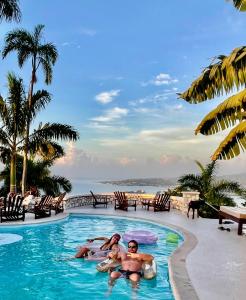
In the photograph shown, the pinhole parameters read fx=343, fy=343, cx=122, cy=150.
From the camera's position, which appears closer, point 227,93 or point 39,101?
point 227,93

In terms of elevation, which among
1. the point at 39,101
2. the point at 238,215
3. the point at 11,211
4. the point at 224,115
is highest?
the point at 39,101

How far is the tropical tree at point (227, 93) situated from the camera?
6824 millimetres

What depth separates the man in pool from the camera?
25.8 ft

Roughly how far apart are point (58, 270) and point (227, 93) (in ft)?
20.1

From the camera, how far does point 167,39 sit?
20.3 meters

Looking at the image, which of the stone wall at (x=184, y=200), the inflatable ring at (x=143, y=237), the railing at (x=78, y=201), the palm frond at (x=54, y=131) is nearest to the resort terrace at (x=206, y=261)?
the inflatable ring at (x=143, y=237)

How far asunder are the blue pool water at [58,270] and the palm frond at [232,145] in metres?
3.26

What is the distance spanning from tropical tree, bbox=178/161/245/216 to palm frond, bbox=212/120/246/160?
11.4m

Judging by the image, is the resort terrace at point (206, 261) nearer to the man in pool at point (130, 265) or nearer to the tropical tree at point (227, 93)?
the man in pool at point (130, 265)

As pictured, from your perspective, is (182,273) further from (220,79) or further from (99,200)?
(99,200)

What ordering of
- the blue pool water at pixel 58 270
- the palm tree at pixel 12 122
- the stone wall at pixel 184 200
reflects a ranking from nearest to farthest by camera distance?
the blue pool water at pixel 58 270 < the stone wall at pixel 184 200 < the palm tree at pixel 12 122

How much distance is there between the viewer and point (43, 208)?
55.4ft

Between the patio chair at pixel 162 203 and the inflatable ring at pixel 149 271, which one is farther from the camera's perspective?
the patio chair at pixel 162 203

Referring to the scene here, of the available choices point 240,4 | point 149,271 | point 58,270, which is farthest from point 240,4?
point 58,270
